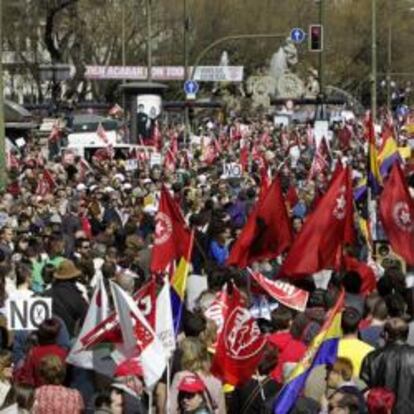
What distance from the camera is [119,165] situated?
1332 inches

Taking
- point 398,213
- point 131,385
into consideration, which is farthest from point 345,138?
point 131,385

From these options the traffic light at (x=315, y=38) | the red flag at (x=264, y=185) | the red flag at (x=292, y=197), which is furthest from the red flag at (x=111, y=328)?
the traffic light at (x=315, y=38)

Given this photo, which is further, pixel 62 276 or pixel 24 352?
pixel 62 276

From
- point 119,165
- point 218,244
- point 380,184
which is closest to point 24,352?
point 218,244

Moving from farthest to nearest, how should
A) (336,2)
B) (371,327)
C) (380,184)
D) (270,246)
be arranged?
(336,2) → (380,184) → (270,246) → (371,327)

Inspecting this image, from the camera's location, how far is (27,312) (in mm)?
11812

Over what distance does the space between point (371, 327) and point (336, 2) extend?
90430 mm

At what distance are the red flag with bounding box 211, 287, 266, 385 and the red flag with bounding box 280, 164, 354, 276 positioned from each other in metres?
3.83

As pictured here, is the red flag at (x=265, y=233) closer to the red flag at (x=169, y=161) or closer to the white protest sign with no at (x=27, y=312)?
the white protest sign with no at (x=27, y=312)

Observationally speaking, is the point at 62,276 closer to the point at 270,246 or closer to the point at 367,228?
the point at 270,246

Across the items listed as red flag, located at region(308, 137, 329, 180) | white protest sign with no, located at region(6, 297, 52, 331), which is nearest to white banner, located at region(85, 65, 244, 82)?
red flag, located at region(308, 137, 329, 180)

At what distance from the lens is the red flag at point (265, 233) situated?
15.0m

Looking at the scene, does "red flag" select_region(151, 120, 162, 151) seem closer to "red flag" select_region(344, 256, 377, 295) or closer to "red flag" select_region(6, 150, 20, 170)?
"red flag" select_region(6, 150, 20, 170)

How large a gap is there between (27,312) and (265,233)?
4013mm
